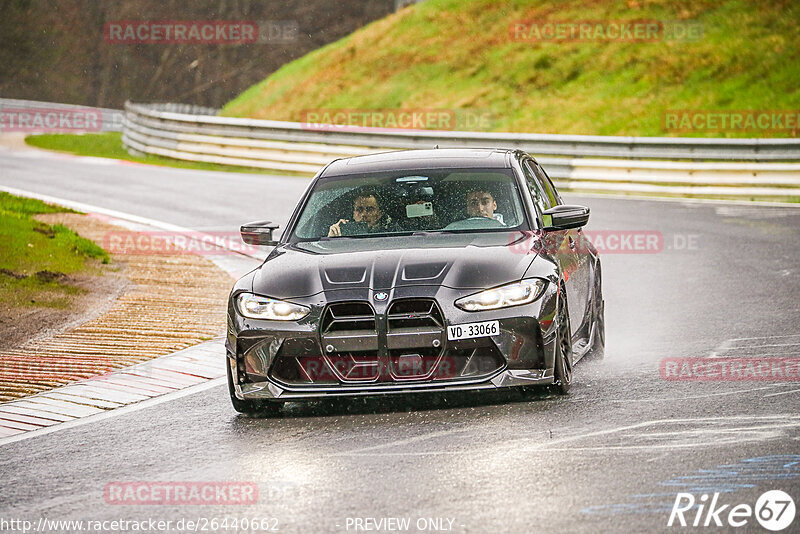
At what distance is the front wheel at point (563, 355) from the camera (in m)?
7.78

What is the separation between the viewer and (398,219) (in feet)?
29.1

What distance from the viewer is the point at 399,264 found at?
782 centimetres

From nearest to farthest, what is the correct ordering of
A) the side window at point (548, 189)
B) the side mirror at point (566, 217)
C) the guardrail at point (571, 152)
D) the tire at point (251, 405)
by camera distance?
the tire at point (251, 405)
the side mirror at point (566, 217)
the side window at point (548, 189)
the guardrail at point (571, 152)

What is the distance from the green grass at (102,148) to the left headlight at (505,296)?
2122cm

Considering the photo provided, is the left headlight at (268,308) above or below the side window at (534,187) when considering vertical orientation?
below

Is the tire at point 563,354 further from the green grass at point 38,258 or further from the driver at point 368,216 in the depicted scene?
the green grass at point 38,258

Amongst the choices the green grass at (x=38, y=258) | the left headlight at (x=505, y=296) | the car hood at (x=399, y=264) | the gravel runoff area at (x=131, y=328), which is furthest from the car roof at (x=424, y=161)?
the green grass at (x=38, y=258)

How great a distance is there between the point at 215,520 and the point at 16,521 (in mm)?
925

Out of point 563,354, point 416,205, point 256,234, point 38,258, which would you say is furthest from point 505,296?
point 38,258

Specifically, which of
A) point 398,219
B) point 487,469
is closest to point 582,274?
point 398,219

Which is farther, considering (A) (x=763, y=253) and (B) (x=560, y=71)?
(B) (x=560, y=71)

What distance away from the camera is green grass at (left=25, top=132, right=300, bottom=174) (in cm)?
3022

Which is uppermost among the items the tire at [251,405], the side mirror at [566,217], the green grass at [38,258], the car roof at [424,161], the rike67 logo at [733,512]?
the car roof at [424,161]

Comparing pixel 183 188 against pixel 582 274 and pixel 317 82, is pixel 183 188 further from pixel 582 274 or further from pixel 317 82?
pixel 317 82
